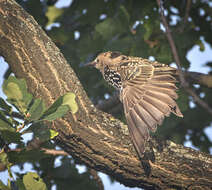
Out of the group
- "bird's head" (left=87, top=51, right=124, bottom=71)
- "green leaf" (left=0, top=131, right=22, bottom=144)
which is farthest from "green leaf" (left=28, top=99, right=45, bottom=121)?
"bird's head" (left=87, top=51, right=124, bottom=71)

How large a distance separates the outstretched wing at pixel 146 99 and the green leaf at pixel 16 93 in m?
1.16

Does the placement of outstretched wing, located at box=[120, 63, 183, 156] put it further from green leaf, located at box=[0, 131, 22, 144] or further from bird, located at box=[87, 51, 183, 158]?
green leaf, located at box=[0, 131, 22, 144]

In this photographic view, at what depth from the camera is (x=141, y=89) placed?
3.83 meters

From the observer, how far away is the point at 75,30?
5148 millimetres

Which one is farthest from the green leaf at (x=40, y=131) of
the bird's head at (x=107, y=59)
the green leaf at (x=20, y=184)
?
the bird's head at (x=107, y=59)

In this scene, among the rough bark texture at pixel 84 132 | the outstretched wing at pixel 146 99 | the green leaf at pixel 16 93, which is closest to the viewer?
the green leaf at pixel 16 93

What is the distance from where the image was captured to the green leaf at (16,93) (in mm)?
2041

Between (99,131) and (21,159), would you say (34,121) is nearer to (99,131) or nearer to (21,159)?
(21,159)

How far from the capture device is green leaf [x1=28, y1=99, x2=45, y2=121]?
2.07 meters

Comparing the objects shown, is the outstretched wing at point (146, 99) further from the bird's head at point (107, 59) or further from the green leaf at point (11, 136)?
the green leaf at point (11, 136)

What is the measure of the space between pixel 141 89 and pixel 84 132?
1128mm

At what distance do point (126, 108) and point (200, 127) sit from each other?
3.41 meters

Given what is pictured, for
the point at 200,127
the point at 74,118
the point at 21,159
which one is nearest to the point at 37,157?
the point at 21,159

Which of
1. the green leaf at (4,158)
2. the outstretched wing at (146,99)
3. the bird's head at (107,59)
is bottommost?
the outstretched wing at (146,99)
